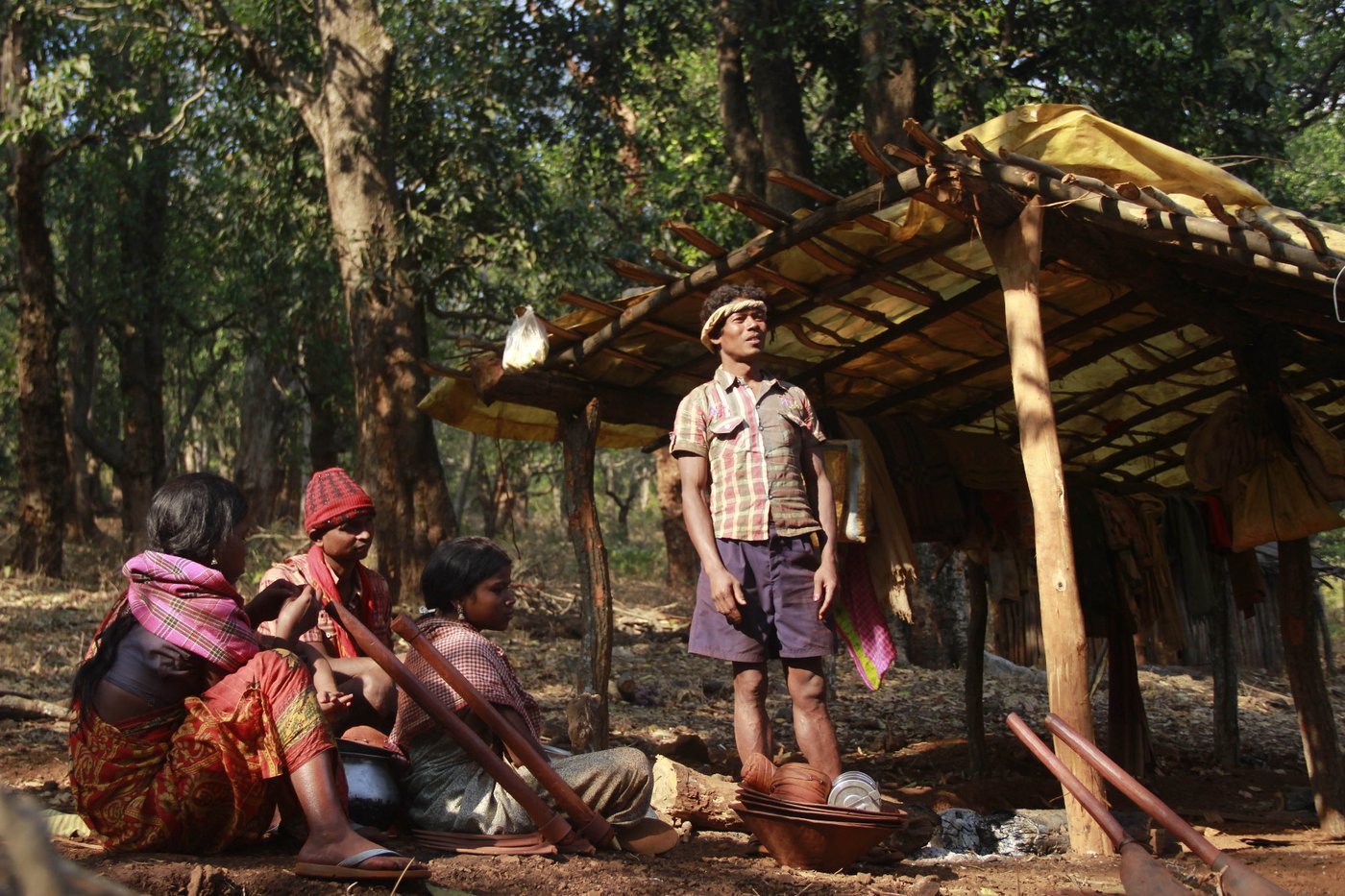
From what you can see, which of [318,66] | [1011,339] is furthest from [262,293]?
[1011,339]

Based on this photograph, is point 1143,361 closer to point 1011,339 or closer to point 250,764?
point 1011,339

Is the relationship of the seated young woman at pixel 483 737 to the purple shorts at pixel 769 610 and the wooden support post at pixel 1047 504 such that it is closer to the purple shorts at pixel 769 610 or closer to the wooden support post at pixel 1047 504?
the purple shorts at pixel 769 610

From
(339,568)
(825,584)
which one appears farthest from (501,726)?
(825,584)

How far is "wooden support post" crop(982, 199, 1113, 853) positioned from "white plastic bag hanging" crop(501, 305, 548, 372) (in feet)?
6.59

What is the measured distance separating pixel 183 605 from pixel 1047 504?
9.81 feet

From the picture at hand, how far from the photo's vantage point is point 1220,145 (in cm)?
1115

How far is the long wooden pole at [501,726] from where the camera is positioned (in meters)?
3.46

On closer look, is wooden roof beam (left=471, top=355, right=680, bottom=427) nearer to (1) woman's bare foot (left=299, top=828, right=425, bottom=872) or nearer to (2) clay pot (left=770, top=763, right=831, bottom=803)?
(2) clay pot (left=770, top=763, right=831, bottom=803)

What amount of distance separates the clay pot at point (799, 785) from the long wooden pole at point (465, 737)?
2.25ft

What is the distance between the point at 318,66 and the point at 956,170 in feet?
29.9

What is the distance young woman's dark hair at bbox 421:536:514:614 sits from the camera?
3.86 m

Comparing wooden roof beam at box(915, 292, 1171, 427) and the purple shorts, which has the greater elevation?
wooden roof beam at box(915, 292, 1171, 427)

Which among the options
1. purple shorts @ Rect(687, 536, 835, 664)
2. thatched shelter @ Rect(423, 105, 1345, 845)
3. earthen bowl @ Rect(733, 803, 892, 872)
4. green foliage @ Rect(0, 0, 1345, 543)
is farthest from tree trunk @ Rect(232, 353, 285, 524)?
earthen bowl @ Rect(733, 803, 892, 872)

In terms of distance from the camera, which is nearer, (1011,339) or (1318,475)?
(1011,339)
